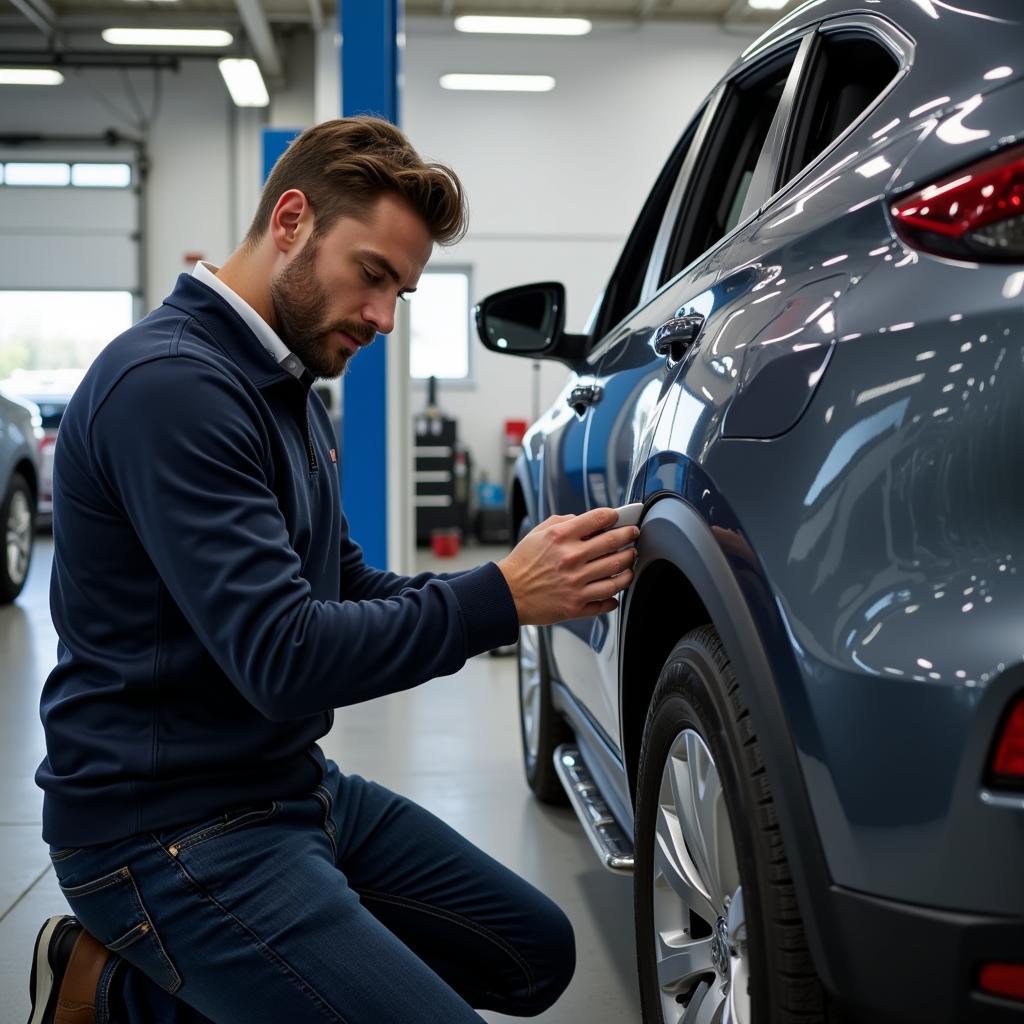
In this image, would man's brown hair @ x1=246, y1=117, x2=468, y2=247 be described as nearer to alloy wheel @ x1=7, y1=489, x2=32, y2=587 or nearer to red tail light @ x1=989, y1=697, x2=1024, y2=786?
red tail light @ x1=989, y1=697, x2=1024, y2=786

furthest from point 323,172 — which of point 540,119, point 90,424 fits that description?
point 540,119

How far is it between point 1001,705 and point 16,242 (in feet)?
43.9

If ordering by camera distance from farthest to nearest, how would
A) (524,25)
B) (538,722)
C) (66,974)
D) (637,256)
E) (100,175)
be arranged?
(100,175)
(524,25)
(538,722)
(637,256)
(66,974)

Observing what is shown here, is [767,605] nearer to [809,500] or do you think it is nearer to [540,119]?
[809,500]

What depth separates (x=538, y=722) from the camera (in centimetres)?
310

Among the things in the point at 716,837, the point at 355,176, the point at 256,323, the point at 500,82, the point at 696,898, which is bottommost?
the point at 696,898

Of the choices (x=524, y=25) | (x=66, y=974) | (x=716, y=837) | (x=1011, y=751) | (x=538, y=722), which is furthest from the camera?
(x=524, y=25)

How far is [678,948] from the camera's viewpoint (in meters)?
1.56

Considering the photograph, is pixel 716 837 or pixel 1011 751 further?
pixel 716 837

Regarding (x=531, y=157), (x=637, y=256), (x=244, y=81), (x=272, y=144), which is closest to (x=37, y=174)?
(x=244, y=81)

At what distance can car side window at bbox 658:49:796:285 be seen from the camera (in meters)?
2.16

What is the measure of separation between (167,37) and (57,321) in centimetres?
317

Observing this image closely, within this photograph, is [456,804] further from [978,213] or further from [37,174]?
[37,174]

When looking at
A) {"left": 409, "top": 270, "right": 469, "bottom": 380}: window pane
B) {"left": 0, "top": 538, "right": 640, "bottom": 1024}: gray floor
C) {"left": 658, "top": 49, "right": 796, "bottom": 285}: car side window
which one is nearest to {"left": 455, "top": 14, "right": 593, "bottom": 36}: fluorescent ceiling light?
{"left": 409, "top": 270, "right": 469, "bottom": 380}: window pane
